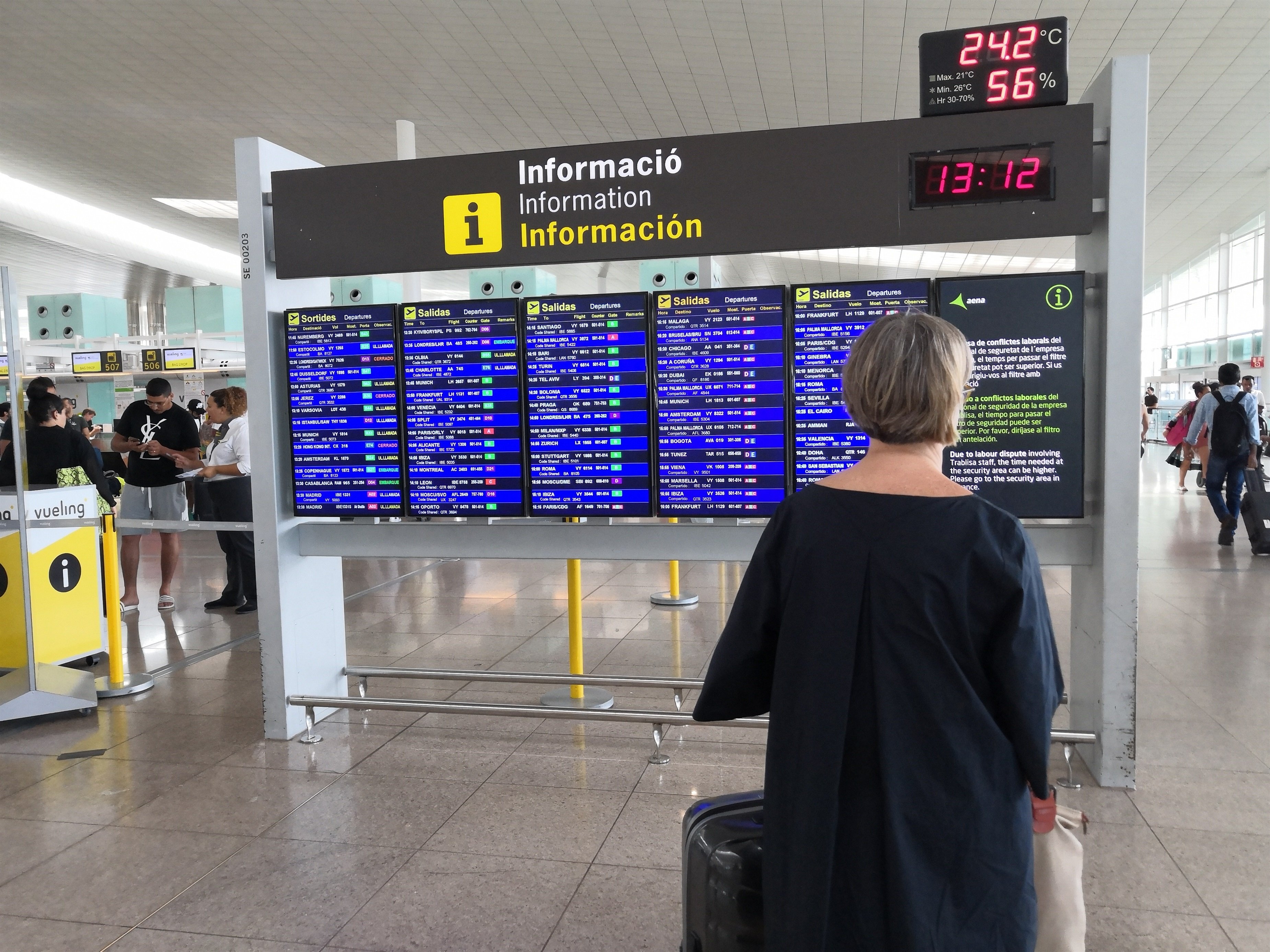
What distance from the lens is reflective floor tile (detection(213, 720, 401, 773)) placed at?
4121 mm

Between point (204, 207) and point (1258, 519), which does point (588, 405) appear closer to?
point (1258, 519)

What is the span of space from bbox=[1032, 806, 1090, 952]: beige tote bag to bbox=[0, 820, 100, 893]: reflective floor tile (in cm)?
329

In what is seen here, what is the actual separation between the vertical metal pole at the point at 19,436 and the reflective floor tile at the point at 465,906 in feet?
9.69

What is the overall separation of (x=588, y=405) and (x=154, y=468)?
5021 mm

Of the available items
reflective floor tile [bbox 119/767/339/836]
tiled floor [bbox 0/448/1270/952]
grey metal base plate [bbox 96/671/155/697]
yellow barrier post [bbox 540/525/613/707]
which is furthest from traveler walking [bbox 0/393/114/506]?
yellow barrier post [bbox 540/525/613/707]

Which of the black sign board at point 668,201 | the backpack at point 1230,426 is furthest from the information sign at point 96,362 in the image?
the backpack at point 1230,426

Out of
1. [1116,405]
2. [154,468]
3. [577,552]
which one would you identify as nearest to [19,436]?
[154,468]

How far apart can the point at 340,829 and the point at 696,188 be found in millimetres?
2970

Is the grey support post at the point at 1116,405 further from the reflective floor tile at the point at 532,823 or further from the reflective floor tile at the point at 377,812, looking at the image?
the reflective floor tile at the point at 377,812

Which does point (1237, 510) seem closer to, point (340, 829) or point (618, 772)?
point (618, 772)

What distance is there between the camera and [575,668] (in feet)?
16.8

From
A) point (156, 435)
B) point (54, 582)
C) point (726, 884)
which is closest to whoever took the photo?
Result: point (726, 884)

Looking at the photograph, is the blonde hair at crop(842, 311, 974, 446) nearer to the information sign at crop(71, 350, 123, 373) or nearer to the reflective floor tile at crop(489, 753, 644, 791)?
the reflective floor tile at crop(489, 753, 644, 791)

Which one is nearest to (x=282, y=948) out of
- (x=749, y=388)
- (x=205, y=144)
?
(x=749, y=388)
